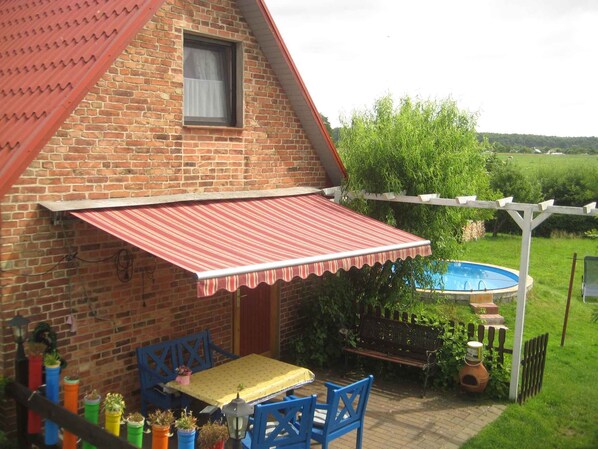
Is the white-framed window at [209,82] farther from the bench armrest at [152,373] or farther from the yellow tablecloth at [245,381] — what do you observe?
the yellow tablecloth at [245,381]

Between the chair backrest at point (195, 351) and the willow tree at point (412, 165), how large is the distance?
15.4 feet

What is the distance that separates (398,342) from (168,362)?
15.8ft

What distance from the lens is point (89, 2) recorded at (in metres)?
10.7

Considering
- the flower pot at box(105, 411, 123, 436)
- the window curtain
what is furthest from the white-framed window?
the flower pot at box(105, 411, 123, 436)

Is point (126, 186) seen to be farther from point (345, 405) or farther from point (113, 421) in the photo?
point (345, 405)

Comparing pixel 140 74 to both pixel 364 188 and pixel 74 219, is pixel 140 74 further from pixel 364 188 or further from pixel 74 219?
pixel 364 188

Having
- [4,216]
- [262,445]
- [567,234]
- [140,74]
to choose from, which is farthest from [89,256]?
[567,234]

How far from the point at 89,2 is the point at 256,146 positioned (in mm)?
3929

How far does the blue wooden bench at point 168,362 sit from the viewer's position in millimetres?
10164

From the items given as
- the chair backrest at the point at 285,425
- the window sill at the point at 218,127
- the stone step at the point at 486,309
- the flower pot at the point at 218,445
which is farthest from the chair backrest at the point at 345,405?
the stone step at the point at 486,309

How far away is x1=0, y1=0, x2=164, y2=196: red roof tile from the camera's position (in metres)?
8.62

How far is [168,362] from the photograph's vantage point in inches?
445

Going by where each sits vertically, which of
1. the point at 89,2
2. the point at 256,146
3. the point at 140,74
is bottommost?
the point at 256,146

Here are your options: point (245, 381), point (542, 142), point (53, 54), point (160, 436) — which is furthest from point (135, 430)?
point (542, 142)
